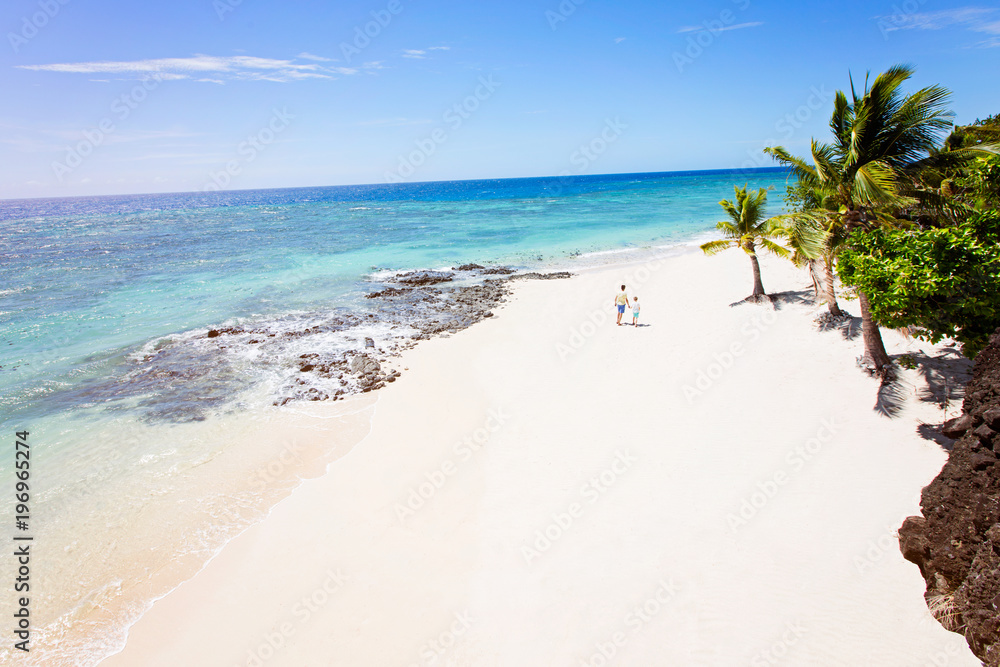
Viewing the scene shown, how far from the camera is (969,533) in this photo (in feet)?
17.4

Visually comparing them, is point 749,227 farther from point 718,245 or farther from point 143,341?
point 143,341

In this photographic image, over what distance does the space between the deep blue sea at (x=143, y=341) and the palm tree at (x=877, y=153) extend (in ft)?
45.4

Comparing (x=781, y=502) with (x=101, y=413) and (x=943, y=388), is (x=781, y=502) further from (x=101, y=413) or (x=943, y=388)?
(x=101, y=413)

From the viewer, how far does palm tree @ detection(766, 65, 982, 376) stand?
8.54 metres

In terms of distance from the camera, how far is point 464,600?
6703 mm

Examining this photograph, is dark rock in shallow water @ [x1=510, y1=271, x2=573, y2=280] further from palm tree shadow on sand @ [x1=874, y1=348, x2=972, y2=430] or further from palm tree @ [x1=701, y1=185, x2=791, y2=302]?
palm tree shadow on sand @ [x1=874, y1=348, x2=972, y2=430]

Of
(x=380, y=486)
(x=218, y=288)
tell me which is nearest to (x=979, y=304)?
(x=380, y=486)

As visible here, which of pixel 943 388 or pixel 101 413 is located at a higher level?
pixel 943 388

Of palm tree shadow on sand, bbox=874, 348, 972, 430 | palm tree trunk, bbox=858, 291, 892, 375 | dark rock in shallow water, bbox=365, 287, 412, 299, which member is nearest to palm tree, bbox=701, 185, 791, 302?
palm tree trunk, bbox=858, 291, 892, 375

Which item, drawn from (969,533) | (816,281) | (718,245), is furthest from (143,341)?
(816,281)

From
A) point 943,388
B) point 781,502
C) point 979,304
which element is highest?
point 979,304

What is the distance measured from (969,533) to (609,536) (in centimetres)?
439

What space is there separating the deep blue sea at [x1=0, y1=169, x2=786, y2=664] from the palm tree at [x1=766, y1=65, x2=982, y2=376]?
13.8 metres

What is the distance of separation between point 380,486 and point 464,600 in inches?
134
